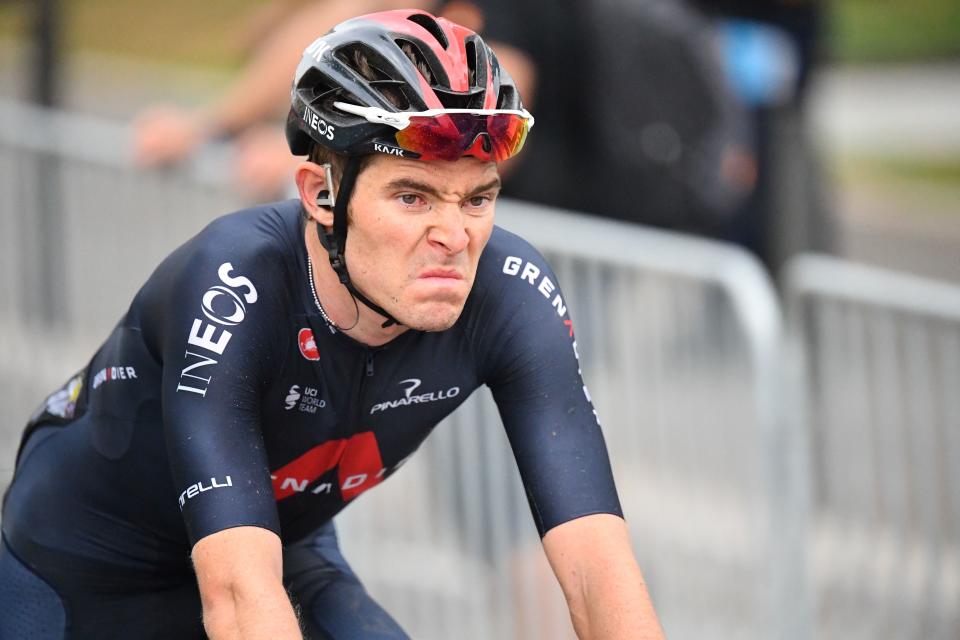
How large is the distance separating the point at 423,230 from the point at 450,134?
0.70 ft

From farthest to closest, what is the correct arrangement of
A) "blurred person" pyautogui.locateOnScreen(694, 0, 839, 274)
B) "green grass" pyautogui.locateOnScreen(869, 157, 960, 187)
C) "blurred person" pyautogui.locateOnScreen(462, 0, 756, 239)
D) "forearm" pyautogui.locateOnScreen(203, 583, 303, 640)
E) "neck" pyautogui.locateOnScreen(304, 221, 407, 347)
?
"green grass" pyautogui.locateOnScreen(869, 157, 960, 187) → "blurred person" pyautogui.locateOnScreen(694, 0, 839, 274) → "blurred person" pyautogui.locateOnScreen(462, 0, 756, 239) → "neck" pyautogui.locateOnScreen(304, 221, 407, 347) → "forearm" pyautogui.locateOnScreen(203, 583, 303, 640)

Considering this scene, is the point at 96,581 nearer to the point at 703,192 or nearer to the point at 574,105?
the point at 574,105

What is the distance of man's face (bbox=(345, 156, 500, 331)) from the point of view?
10.9 feet

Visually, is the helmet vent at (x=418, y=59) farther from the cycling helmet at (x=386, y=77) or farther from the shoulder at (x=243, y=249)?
the shoulder at (x=243, y=249)

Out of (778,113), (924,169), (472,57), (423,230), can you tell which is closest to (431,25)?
(472,57)

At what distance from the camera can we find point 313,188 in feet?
11.4

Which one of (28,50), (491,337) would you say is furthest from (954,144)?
(491,337)

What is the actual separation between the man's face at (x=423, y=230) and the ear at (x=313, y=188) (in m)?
0.09

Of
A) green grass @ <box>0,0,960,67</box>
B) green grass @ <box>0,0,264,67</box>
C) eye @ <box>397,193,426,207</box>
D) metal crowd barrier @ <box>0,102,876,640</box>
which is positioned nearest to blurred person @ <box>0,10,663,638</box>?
eye @ <box>397,193,426,207</box>

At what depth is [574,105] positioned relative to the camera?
6594 millimetres

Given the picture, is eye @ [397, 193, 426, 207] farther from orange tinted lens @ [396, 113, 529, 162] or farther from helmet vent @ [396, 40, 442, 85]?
helmet vent @ [396, 40, 442, 85]

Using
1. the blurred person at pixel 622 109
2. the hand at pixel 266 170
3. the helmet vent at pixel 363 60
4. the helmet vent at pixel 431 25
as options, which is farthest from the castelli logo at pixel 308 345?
the blurred person at pixel 622 109

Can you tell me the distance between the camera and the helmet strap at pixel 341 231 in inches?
133

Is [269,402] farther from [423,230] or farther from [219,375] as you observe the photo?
[423,230]
